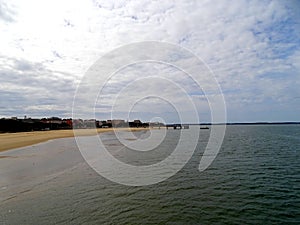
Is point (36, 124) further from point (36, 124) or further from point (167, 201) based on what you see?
point (167, 201)

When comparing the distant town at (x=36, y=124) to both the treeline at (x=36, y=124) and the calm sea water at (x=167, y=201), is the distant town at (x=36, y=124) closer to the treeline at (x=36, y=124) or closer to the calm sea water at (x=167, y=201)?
the treeline at (x=36, y=124)

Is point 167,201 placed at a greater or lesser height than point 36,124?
lesser

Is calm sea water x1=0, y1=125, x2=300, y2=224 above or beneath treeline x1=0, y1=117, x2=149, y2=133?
beneath

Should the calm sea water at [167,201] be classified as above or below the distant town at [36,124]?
below

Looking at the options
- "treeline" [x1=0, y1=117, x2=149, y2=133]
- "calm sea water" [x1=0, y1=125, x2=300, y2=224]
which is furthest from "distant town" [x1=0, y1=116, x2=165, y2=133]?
"calm sea water" [x1=0, y1=125, x2=300, y2=224]

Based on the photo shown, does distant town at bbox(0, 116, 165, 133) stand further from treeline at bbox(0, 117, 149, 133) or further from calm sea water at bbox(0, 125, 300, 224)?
calm sea water at bbox(0, 125, 300, 224)

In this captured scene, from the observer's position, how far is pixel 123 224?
851 centimetres

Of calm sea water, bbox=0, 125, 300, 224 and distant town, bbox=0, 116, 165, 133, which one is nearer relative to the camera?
calm sea water, bbox=0, 125, 300, 224

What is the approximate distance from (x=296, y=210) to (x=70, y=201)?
9.99 meters

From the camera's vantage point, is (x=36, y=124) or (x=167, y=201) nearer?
(x=167, y=201)

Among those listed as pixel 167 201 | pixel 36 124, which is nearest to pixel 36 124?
pixel 36 124

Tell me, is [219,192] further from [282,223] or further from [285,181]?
[285,181]

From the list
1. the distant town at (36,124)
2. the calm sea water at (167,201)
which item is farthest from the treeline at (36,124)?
the calm sea water at (167,201)

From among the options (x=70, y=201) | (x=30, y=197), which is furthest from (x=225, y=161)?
(x=30, y=197)
